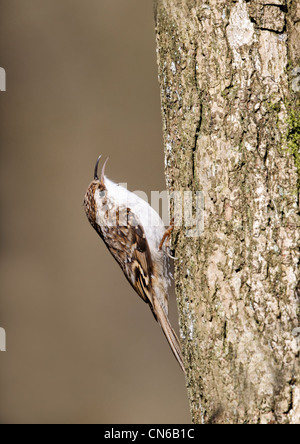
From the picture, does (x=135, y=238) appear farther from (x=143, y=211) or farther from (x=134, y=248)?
(x=143, y=211)

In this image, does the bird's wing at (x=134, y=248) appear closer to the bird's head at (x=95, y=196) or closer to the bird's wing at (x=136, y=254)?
the bird's wing at (x=136, y=254)

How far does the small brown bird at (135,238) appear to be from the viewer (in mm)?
2186

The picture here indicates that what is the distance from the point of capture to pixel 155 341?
391cm

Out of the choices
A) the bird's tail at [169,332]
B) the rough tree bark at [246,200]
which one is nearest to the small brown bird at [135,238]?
the bird's tail at [169,332]

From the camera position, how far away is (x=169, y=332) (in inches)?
82.9

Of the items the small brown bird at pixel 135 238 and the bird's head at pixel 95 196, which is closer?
the small brown bird at pixel 135 238

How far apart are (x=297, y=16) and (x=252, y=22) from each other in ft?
0.45

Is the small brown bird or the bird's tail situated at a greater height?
the small brown bird

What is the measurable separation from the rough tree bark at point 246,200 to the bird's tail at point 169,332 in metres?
0.56

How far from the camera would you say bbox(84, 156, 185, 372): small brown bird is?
2186 millimetres

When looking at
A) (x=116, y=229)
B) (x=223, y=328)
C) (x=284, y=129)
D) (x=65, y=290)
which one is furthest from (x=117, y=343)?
(x=284, y=129)

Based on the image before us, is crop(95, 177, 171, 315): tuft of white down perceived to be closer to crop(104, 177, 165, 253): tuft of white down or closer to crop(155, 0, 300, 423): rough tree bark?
crop(104, 177, 165, 253): tuft of white down

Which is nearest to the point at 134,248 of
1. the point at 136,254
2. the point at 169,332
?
the point at 136,254

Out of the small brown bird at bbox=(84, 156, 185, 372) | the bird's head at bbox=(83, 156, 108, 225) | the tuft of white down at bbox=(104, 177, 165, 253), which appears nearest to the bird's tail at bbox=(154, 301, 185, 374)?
the small brown bird at bbox=(84, 156, 185, 372)
